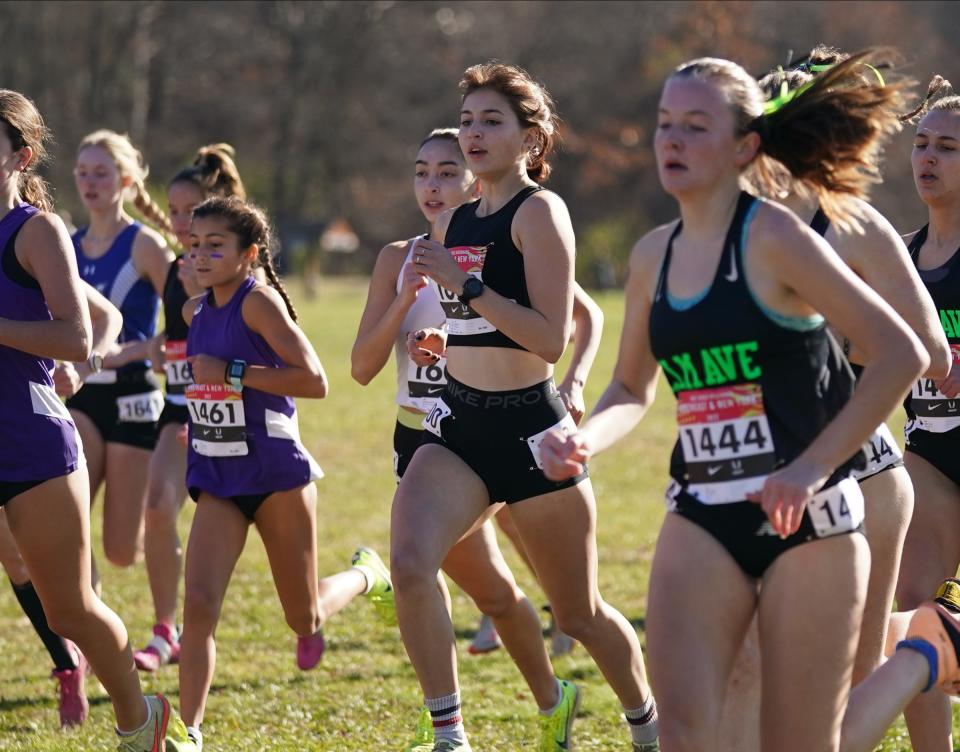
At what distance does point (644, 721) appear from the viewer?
16.5 ft

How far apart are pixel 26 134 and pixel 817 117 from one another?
2.51m

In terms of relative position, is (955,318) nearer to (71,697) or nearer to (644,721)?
(644,721)

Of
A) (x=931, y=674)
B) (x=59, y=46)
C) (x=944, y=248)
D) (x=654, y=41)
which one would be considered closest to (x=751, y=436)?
(x=931, y=674)

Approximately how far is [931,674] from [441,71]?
5300cm

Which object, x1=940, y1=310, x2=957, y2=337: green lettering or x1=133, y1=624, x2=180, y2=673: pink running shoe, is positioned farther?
x1=133, y1=624, x2=180, y2=673: pink running shoe

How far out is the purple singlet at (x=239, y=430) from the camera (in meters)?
5.48

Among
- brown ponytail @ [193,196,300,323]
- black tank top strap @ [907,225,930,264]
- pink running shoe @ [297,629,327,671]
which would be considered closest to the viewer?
black tank top strap @ [907,225,930,264]

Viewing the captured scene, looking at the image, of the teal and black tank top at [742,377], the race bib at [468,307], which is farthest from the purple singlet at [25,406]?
the teal and black tank top at [742,377]

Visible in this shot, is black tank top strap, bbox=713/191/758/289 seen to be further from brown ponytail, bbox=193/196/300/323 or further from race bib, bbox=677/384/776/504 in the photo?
brown ponytail, bbox=193/196/300/323

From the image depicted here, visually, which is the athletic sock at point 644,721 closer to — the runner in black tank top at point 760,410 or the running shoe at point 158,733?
the runner in black tank top at point 760,410

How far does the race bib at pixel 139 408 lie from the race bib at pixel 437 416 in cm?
272

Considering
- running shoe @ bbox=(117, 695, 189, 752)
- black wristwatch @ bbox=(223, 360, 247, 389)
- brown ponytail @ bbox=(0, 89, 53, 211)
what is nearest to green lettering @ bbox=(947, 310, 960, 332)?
black wristwatch @ bbox=(223, 360, 247, 389)

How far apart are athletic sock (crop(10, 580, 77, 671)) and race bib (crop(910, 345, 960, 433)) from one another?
11.1ft

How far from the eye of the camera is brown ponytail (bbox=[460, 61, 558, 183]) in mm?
4930
